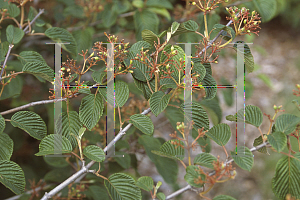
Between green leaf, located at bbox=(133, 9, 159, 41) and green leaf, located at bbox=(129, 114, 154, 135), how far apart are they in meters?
0.49

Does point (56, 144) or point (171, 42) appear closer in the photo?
point (56, 144)

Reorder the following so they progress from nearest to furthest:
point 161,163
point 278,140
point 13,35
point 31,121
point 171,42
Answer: point 278,140
point 31,121
point 13,35
point 161,163
point 171,42

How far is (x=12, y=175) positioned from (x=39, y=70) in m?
0.22

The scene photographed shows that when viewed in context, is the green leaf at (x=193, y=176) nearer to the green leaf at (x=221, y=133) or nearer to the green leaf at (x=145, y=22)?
the green leaf at (x=221, y=133)

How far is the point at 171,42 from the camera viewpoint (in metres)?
2.03

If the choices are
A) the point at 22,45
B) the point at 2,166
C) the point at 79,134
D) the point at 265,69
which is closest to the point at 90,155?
the point at 79,134

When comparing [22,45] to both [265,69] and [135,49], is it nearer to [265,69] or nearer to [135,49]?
[135,49]

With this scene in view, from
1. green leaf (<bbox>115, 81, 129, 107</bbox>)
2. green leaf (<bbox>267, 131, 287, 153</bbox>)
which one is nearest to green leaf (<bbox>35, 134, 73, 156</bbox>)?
green leaf (<bbox>115, 81, 129, 107</bbox>)

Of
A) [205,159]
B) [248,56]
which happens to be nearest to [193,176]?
[205,159]

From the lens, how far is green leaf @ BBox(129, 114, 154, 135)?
51cm

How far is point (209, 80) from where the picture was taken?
0.57m

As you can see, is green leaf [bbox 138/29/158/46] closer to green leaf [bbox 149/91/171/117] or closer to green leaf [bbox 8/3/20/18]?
green leaf [bbox 149/91/171/117]

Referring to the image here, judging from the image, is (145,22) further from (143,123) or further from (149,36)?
(143,123)

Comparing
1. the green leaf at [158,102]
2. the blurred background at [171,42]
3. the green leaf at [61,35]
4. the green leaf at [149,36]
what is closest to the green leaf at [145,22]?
the blurred background at [171,42]
